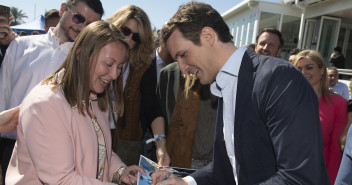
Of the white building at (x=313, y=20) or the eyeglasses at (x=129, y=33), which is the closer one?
the eyeglasses at (x=129, y=33)

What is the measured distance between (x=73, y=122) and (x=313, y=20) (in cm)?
1374

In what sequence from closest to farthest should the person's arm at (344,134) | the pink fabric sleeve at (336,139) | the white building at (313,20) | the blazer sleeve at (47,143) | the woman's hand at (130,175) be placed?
the blazer sleeve at (47,143) → the woman's hand at (130,175) → the person's arm at (344,134) → the pink fabric sleeve at (336,139) → the white building at (313,20)

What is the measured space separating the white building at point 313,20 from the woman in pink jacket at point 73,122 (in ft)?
38.8

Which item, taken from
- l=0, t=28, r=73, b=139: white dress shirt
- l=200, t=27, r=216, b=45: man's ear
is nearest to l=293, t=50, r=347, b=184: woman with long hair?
l=200, t=27, r=216, b=45: man's ear

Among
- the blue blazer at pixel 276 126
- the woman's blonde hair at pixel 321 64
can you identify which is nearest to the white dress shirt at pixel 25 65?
the blue blazer at pixel 276 126

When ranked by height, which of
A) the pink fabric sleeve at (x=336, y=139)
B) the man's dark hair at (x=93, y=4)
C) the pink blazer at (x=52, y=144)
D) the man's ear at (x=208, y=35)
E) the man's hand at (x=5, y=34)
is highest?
the man's dark hair at (x=93, y=4)

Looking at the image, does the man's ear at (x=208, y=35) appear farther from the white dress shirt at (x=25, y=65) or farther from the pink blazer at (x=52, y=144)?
the white dress shirt at (x=25, y=65)

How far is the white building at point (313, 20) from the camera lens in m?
12.0

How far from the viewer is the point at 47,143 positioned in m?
1.53

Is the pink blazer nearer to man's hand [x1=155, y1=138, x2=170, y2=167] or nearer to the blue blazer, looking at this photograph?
man's hand [x1=155, y1=138, x2=170, y2=167]

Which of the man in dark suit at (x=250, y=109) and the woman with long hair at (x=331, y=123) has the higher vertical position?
the man in dark suit at (x=250, y=109)

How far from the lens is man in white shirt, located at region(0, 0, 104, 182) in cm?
249

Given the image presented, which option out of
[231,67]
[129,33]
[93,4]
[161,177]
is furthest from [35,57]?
[231,67]

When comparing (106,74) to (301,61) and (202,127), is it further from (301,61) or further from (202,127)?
(301,61)
